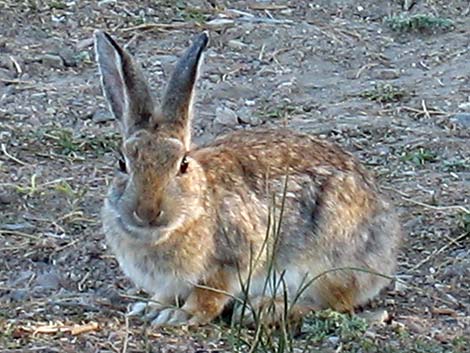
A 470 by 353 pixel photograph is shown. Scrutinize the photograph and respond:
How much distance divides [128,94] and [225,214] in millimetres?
579

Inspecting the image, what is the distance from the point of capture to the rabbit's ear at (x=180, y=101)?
526 centimetres

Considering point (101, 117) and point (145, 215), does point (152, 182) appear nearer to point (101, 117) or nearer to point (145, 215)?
point (145, 215)

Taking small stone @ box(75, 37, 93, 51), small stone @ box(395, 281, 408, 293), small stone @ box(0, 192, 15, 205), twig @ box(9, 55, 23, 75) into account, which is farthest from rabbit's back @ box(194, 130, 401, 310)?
small stone @ box(75, 37, 93, 51)

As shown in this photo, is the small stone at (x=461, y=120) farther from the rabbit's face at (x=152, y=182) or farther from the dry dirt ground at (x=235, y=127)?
the rabbit's face at (x=152, y=182)

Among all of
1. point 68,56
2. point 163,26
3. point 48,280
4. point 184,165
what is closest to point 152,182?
point 184,165

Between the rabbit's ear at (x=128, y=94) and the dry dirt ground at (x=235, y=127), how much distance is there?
2.16 ft

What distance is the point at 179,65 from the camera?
5.41m

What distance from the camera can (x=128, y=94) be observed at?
5277 millimetres

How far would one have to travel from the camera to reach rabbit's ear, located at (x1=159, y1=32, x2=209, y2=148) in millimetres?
5258

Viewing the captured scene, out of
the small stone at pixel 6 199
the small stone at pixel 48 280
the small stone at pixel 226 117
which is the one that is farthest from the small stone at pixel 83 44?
the small stone at pixel 48 280

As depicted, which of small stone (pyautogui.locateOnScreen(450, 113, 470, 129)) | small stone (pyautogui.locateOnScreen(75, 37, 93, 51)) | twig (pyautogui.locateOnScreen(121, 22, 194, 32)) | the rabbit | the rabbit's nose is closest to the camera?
the rabbit's nose

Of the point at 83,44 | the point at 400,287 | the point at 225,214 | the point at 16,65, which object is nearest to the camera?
the point at 225,214

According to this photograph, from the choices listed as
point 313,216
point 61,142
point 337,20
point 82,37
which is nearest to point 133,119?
point 313,216

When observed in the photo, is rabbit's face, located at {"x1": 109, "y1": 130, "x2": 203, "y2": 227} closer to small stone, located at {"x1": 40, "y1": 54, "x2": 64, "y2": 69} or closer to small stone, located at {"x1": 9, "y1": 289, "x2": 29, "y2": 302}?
small stone, located at {"x1": 9, "y1": 289, "x2": 29, "y2": 302}
